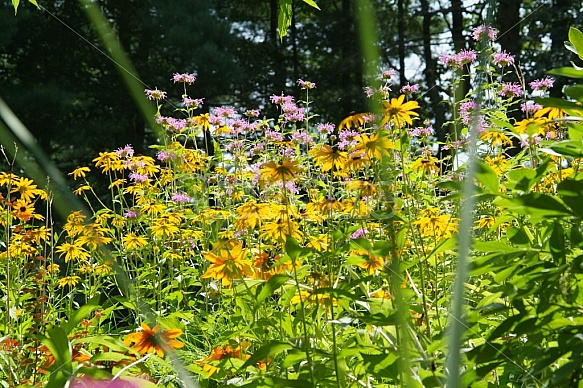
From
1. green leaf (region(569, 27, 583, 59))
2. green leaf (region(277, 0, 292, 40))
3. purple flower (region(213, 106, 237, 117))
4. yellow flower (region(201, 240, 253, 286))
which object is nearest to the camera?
green leaf (region(569, 27, 583, 59))

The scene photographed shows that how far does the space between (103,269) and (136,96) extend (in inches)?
74.1

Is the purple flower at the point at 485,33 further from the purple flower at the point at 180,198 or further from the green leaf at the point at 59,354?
the purple flower at the point at 180,198

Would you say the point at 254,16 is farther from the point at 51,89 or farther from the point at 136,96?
the point at 136,96

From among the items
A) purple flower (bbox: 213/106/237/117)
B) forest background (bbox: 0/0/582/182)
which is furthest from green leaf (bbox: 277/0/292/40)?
forest background (bbox: 0/0/582/182)

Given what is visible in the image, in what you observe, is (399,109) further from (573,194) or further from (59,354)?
(59,354)

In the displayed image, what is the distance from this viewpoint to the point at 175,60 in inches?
380

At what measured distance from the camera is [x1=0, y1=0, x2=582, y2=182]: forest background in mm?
8578

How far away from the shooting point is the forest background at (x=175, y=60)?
8.58 metres

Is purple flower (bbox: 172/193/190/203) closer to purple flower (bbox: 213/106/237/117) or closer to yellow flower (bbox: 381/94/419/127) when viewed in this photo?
purple flower (bbox: 213/106/237/117)

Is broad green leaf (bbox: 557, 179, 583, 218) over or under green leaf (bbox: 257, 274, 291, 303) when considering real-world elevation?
over

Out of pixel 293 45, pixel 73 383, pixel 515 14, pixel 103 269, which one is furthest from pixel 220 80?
pixel 73 383

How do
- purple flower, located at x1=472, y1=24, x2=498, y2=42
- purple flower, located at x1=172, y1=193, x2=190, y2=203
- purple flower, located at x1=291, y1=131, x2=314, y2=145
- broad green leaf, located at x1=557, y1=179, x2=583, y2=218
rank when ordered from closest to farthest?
purple flower, located at x1=472, y1=24, x2=498, y2=42
broad green leaf, located at x1=557, y1=179, x2=583, y2=218
purple flower, located at x1=172, y1=193, x2=190, y2=203
purple flower, located at x1=291, y1=131, x2=314, y2=145

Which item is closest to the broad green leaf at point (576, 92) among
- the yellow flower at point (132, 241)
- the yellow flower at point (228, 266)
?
the yellow flower at point (228, 266)

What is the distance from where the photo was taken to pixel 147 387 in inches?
30.9
